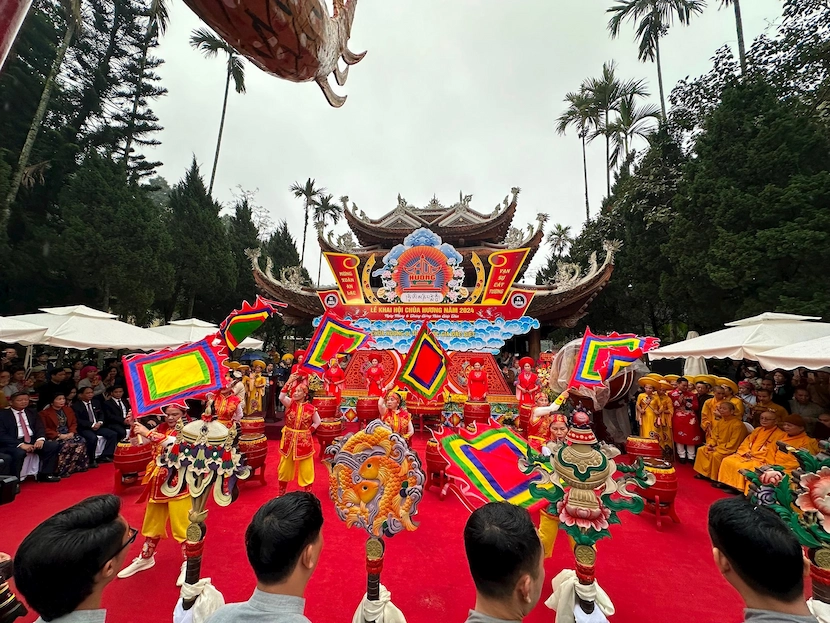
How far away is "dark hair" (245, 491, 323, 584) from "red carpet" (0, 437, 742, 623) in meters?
1.91

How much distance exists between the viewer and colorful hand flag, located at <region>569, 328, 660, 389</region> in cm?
354

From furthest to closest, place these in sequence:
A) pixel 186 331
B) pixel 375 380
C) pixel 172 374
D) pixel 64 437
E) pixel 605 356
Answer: pixel 186 331 < pixel 375 380 < pixel 64 437 < pixel 605 356 < pixel 172 374

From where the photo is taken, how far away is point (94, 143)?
1392 cm

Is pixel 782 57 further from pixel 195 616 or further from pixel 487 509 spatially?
pixel 195 616

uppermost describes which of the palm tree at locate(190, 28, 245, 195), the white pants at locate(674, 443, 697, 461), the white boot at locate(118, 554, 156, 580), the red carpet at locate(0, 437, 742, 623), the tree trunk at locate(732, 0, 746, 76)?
the palm tree at locate(190, 28, 245, 195)

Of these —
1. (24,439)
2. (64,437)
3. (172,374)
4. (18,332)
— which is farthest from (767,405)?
(18,332)

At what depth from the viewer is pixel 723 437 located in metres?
5.95

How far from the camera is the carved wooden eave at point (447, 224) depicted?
549 inches

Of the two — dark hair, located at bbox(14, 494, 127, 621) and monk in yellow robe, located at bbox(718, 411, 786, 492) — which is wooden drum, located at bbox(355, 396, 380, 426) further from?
dark hair, located at bbox(14, 494, 127, 621)

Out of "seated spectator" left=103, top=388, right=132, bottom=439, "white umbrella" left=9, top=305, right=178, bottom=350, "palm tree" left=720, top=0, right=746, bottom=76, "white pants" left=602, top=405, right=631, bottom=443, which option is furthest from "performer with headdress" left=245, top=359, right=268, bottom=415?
"palm tree" left=720, top=0, right=746, bottom=76

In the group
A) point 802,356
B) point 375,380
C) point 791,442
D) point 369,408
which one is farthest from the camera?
point 369,408

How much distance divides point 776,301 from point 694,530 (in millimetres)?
6214

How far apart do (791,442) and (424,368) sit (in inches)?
196

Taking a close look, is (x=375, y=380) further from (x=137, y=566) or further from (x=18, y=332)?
(x=18, y=332)
